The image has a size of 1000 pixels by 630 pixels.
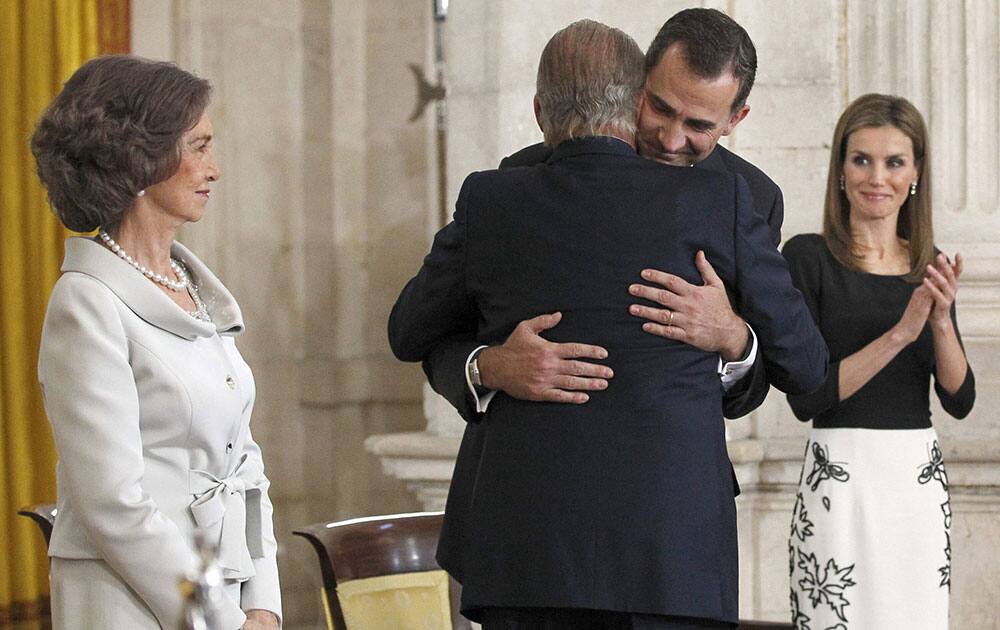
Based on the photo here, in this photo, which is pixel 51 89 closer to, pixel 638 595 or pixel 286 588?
pixel 286 588

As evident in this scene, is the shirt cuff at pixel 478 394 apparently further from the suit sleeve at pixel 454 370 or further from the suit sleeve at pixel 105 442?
the suit sleeve at pixel 105 442

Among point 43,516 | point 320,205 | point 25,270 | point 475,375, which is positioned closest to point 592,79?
point 475,375

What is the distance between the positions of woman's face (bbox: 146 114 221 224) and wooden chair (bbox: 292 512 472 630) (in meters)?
0.93

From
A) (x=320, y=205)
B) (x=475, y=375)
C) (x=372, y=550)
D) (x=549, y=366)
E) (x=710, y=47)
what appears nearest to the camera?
(x=549, y=366)

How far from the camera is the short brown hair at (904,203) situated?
370 centimetres

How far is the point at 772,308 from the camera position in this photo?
2258mm

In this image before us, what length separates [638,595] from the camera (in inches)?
82.3

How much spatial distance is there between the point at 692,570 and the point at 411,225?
161 inches

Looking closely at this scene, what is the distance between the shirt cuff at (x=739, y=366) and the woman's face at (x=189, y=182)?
0.94 meters

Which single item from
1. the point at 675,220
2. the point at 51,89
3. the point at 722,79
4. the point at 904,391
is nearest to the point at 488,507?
the point at 675,220

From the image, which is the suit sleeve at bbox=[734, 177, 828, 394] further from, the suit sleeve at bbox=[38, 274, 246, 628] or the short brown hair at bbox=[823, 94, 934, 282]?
the short brown hair at bbox=[823, 94, 934, 282]

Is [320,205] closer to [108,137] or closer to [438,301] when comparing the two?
[108,137]

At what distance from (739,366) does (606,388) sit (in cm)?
28

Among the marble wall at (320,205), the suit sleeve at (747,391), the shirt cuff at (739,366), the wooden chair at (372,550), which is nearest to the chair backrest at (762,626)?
the wooden chair at (372,550)
